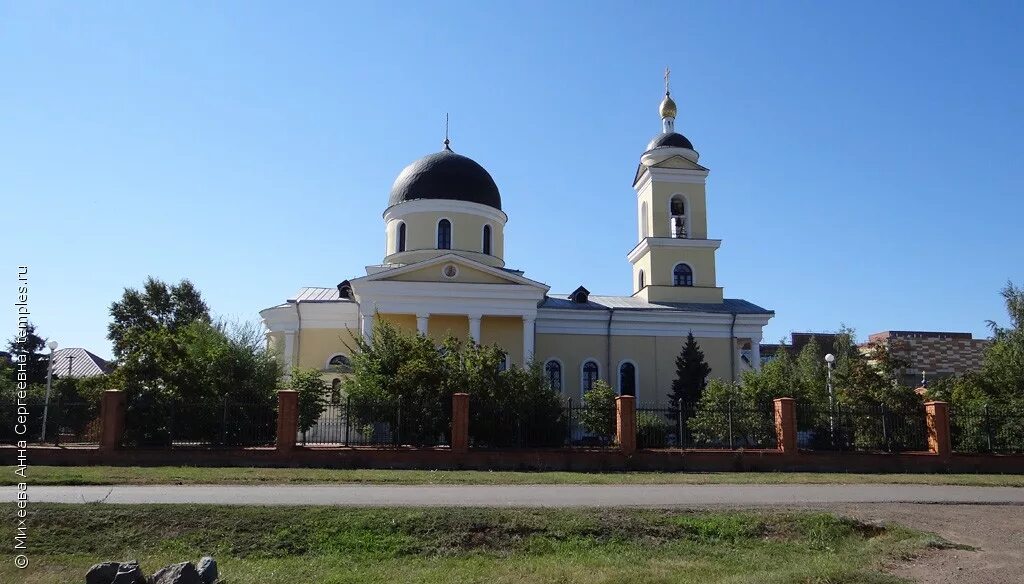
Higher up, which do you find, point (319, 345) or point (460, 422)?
point (319, 345)

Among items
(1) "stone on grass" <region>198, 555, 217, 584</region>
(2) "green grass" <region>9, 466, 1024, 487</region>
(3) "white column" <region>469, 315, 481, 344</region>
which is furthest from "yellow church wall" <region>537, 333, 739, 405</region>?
Result: (1) "stone on grass" <region>198, 555, 217, 584</region>

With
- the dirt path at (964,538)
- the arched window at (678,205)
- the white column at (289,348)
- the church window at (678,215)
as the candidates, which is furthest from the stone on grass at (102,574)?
the arched window at (678,205)

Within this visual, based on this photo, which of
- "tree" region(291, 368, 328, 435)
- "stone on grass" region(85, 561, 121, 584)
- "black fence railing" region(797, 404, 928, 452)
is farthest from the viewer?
"tree" region(291, 368, 328, 435)

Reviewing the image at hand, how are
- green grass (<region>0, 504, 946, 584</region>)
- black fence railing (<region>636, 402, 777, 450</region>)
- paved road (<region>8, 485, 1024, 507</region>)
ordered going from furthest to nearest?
black fence railing (<region>636, 402, 777, 450</region>) < paved road (<region>8, 485, 1024, 507</region>) < green grass (<region>0, 504, 946, 584</region>)

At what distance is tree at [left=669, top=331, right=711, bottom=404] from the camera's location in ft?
101

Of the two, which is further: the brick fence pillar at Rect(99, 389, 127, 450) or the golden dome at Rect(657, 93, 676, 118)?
the golden dome at Rect(657, 93, 676, 118)

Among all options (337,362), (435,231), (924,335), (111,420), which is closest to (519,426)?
(111,420)

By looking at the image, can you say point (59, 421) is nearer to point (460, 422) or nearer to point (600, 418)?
point (460, 422)

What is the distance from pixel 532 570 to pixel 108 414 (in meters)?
13.3

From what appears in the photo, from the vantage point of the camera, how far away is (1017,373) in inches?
928

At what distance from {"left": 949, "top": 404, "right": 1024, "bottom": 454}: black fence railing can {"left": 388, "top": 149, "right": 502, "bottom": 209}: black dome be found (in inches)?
799

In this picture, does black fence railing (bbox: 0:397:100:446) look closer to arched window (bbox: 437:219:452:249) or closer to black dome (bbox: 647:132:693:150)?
arched window (bbox: 437:219:452:249)

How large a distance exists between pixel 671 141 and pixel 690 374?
36.2ft

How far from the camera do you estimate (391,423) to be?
19484mm
